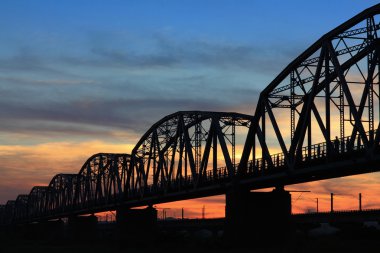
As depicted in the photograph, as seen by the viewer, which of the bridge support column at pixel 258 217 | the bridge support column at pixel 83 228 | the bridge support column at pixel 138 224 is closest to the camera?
the bridge support column at pixel 258 217

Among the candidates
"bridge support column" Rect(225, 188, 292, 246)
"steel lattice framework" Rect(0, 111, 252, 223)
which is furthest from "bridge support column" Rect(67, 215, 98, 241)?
"bridge support column" Rect(225, 188, 292, 246)

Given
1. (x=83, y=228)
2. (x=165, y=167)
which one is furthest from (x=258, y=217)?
(x=83, y=228)

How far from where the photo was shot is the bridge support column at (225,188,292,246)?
71.0m

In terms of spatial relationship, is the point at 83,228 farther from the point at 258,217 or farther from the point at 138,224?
the point at 258,217

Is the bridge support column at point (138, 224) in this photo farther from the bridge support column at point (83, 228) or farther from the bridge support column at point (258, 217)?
the bridge support column at point (258, 217)

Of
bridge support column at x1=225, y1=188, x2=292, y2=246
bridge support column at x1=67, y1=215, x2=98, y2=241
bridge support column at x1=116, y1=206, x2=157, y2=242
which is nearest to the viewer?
bridge support column at x1=225, y1=188, x2=292, y2=246

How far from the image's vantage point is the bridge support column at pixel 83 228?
158 metres

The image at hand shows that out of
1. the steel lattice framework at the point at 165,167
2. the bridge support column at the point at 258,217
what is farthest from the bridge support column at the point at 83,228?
the bridge support column at the point at 258,217

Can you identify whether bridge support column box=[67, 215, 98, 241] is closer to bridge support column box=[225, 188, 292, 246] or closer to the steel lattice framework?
the steel lattice framework

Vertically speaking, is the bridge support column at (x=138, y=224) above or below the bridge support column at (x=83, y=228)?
above

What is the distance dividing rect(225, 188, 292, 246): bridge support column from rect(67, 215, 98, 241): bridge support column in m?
87.0

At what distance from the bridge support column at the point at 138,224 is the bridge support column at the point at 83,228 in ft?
118

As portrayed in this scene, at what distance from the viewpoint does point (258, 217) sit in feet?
235

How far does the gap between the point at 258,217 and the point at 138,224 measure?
4965 centimetres
